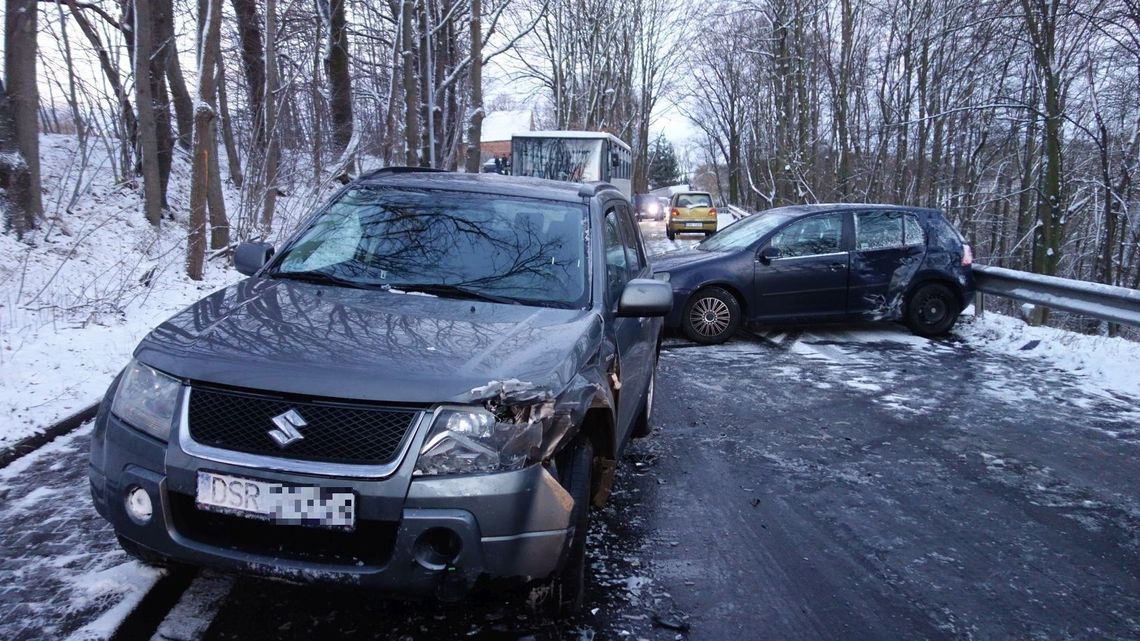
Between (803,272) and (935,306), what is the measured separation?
190cm

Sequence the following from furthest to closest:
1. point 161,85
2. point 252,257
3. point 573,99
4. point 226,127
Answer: point 573,99 → point 226,127 → point 161,85 → point 252,257

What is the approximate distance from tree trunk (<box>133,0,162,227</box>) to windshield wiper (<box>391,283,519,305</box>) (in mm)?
9457

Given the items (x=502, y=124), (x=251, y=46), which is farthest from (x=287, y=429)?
(x=502, y=124)

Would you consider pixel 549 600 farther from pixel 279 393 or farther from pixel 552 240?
pixel 552 240

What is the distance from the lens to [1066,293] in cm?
870

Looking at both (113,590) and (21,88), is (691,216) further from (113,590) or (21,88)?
(113,590)

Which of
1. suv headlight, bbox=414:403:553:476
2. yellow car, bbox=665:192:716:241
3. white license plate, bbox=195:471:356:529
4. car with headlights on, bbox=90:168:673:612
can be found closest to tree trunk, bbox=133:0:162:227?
car with headlights on, bbox=90:168:673:612

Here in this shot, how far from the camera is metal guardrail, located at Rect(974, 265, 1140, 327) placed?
25.2 feet

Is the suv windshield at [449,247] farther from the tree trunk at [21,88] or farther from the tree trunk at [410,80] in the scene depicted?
the tree trunk at [410,80]

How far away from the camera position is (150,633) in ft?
8.90

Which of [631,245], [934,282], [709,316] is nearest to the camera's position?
[631,245]

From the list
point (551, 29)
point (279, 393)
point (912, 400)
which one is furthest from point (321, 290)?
point (551, 29)

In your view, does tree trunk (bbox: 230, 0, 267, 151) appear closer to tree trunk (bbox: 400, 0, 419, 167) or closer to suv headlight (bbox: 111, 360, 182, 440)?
tree trunk (bbox: 400, 0, 419, 167)

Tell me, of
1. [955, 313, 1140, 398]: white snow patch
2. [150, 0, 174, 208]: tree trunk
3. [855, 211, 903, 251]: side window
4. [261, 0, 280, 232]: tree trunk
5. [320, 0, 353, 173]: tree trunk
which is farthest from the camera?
[320, 0, 353, 173]: tree trunk
